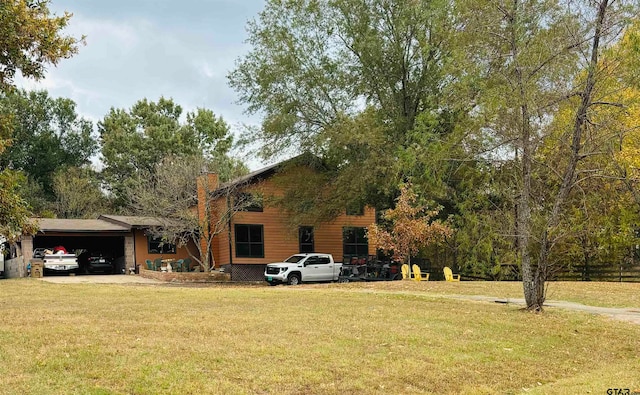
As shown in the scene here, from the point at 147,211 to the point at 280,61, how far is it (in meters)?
10.6

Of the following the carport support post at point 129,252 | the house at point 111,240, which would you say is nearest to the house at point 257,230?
the house at point 111,240

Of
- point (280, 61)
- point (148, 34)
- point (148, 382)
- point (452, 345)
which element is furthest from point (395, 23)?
point (148, 382)

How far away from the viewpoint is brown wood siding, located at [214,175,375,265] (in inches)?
1222

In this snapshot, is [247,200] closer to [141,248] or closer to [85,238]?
[141,248]

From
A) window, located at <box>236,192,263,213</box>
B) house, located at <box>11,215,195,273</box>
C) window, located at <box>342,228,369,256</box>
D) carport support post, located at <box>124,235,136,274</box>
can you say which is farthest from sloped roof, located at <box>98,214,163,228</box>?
window, located at <box>342,228,369,256</box>

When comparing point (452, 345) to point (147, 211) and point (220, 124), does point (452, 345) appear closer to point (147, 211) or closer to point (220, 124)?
point (147, 211)

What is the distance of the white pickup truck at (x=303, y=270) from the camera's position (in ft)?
85.9

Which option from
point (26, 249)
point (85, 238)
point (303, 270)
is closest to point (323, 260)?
point (303, 270)

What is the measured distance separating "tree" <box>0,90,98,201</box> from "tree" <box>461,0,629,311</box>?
142 ft

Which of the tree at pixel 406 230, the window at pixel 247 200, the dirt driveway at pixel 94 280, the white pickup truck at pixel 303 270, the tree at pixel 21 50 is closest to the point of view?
the tree at pixel 21 50

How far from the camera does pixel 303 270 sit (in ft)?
87.6

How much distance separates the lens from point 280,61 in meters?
28.4

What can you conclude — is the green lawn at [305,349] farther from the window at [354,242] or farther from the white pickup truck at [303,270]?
the window at [354,242]

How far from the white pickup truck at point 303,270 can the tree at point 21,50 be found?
46.5 ft
